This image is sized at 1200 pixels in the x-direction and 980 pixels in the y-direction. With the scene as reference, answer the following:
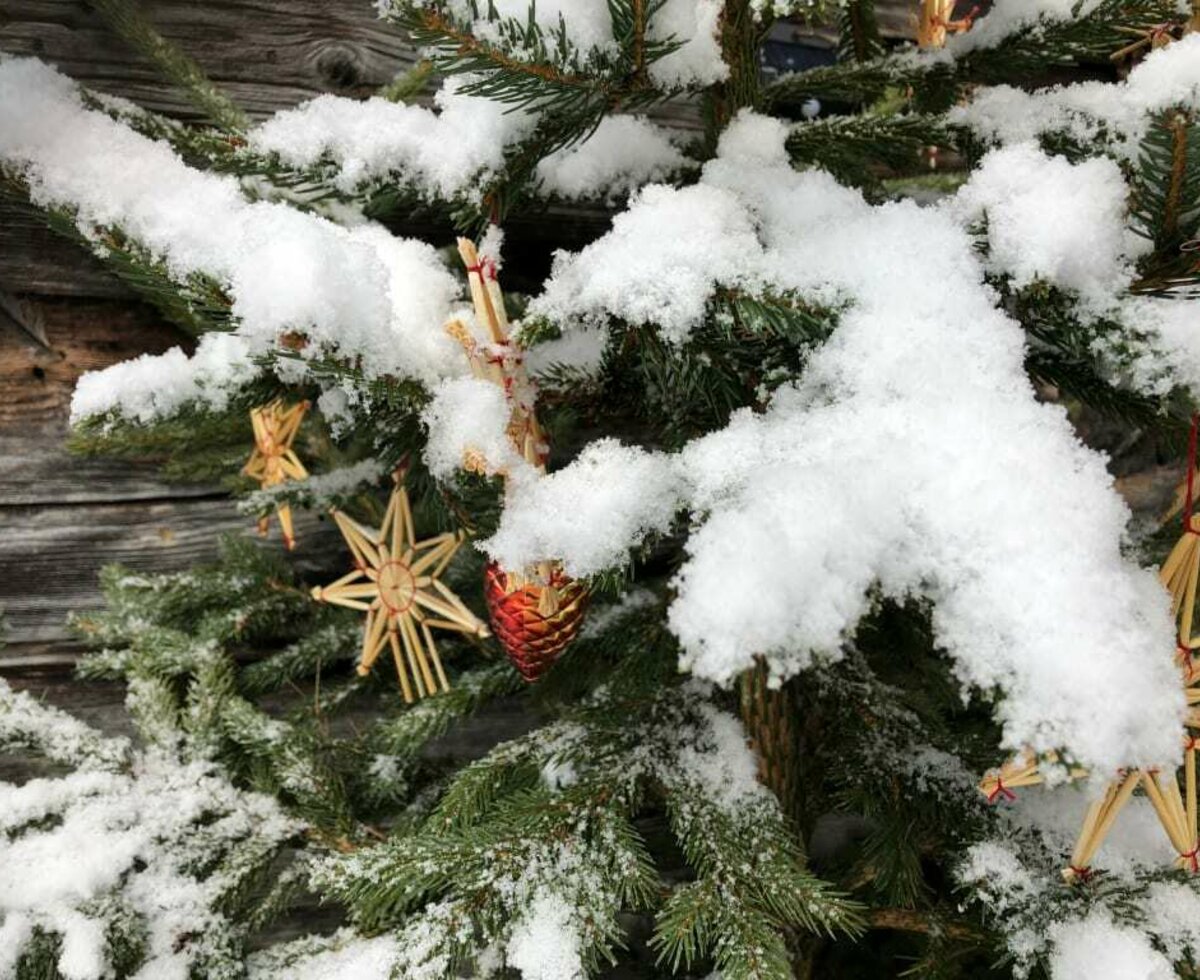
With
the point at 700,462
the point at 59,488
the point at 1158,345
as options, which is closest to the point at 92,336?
the point at 59,488

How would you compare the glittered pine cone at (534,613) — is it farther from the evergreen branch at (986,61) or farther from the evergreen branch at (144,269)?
the evergreen branch at (986,61)

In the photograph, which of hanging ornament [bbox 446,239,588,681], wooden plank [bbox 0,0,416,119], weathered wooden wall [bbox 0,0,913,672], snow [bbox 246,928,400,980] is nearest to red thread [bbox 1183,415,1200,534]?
hanging ornament [bbox 446,239,588,681]

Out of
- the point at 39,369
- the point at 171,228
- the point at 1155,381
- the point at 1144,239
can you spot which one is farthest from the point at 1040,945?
the point at 39,369

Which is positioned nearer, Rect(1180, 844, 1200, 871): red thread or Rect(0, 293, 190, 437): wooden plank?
Rect(1180, 844, 1200, 871): red thread

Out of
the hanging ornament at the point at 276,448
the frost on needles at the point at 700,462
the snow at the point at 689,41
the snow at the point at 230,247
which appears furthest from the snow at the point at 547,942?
the snow at the point at 689,41

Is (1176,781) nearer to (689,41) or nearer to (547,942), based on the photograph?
(547,942)

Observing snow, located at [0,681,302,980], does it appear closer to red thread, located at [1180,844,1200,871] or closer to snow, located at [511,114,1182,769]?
snow, located at [511,114,1182,769]

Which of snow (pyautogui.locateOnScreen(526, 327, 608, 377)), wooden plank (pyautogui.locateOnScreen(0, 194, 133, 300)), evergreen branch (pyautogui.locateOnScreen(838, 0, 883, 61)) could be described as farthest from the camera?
wooden plank (pyautogui.locateOnScreen(0, 194, 133, 300))

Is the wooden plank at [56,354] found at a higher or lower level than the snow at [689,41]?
lower
